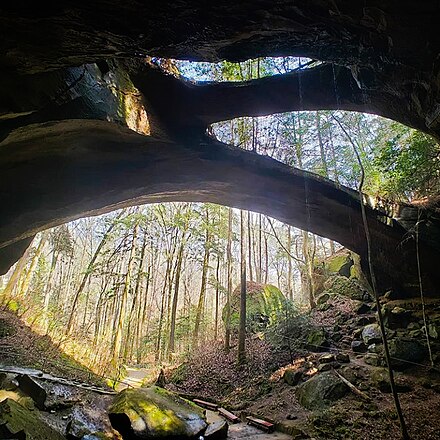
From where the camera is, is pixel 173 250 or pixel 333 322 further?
pixel 173 250

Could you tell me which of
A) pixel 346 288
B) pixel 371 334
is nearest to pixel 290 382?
pixel 371 334

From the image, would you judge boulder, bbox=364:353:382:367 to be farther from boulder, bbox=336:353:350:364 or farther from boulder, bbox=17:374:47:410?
boulder, bbox=17:374:47:410

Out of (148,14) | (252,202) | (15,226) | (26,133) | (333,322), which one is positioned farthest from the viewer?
(333,322)

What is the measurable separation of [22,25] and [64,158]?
4181 millimetres

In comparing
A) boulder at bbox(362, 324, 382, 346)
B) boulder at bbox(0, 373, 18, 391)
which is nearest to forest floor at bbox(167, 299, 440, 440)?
boulder at bbox(362, 324, 382, 346)

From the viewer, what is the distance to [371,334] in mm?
9797

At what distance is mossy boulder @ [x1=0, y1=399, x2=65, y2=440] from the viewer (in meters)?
3.73

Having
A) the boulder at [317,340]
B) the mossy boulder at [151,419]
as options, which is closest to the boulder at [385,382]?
the boulder at [317,340]

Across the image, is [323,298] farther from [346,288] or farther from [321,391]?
[321,391]

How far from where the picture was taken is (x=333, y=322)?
39.7 feet

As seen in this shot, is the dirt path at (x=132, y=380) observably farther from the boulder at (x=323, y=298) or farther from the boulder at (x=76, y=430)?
the boulder at (x=323, y=298)

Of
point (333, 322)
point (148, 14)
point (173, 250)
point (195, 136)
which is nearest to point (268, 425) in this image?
point (333, 322)

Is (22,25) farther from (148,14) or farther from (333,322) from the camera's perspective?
(333,322)

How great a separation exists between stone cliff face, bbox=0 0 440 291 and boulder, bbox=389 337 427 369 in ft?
7.31
